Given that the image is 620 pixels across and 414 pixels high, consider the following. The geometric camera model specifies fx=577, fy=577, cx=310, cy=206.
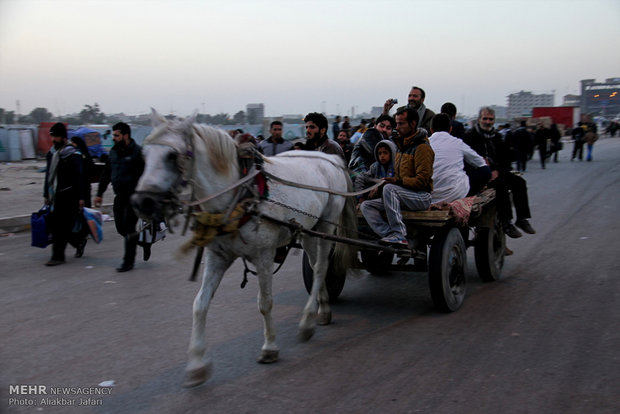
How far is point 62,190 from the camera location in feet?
27.9

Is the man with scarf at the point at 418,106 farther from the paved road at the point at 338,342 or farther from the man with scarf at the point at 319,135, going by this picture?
the paved road at the point at 338,342

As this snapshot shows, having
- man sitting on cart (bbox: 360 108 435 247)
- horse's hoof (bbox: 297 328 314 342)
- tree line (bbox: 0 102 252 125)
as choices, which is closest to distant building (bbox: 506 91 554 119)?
tree line (bbox: 0 102 252 125)

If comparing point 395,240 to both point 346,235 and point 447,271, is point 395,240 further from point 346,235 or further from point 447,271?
point 447,271

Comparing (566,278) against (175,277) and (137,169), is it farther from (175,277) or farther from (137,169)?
(137,169)

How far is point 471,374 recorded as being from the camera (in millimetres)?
4367

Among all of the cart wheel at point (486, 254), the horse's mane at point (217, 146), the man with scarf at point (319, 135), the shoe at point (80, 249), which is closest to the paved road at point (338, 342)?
the cart wheel at point (486, 254)

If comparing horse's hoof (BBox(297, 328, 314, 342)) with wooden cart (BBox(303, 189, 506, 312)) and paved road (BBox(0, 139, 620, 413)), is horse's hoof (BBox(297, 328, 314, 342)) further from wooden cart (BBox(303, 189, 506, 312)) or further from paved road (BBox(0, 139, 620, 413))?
wooden cart (BBox(303, 189, 506, 312))

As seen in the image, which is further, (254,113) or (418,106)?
(254,113)

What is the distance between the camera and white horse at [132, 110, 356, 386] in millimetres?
3891

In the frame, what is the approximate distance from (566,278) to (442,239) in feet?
7.69

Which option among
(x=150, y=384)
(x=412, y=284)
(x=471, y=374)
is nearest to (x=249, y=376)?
(x=150, y=384)

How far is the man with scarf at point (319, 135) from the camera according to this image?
662 centimetres

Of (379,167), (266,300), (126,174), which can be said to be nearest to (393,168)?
(379,167)

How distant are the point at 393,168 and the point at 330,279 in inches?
56.4
